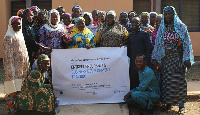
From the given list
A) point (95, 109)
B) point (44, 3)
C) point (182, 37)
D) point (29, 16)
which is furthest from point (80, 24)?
point (44, 3)

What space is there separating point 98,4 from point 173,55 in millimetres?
5618

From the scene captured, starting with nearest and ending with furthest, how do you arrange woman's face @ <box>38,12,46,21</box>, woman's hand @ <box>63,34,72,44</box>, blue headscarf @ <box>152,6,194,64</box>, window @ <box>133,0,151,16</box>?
1. blue headscarf @ <box>152,6,194,64</box>
2. woman's hand @ <box>63,34,72,44</box>
3. woman's face @ <box>38,12,46,21</box>
4. window @ <box>133,0,151,16</box>

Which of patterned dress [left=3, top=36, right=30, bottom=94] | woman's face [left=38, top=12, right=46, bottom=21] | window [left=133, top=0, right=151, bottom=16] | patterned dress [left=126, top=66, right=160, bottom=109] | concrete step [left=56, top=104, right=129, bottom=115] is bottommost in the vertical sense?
concrete step [left=56, top=104, right=129, bottom=115]

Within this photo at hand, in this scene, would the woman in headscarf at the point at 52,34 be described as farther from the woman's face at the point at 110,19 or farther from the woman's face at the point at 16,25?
the woman's face at the point at 110,19

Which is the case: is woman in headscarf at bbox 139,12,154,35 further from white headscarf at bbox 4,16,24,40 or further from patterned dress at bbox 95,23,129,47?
white headscarf at bbox 4,16,24,40

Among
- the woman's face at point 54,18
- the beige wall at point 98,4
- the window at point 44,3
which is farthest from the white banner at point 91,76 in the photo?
the window at point 44,3

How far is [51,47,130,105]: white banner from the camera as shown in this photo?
17.6 ft

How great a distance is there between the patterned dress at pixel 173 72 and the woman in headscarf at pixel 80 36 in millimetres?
1459

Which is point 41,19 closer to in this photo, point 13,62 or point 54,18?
point 54,18

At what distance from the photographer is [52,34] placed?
5188mm

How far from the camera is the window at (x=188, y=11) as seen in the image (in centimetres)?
1075

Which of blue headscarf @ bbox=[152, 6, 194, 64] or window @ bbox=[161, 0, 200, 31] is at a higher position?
window @ bbox=[161, 0, 200, 31]

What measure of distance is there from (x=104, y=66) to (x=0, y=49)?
6.53 m

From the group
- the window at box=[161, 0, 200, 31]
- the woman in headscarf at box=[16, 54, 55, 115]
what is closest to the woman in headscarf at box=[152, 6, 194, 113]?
the woman in headscarf at box=[16, 54, 55, 115]
